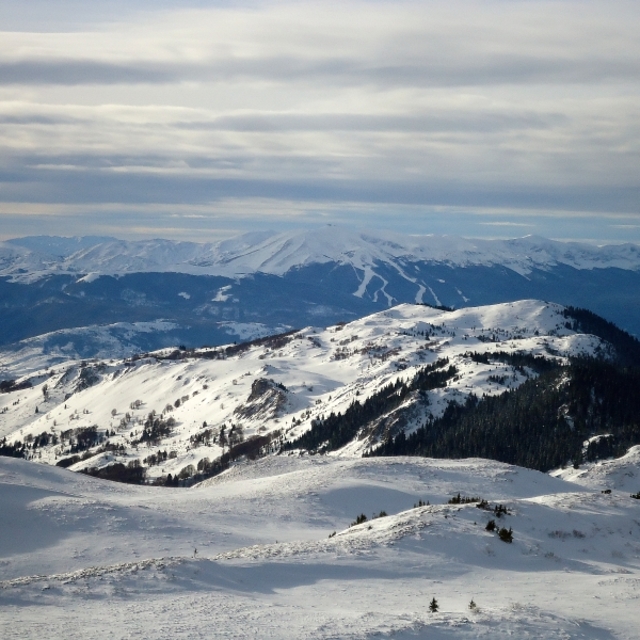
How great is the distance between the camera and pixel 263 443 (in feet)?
510

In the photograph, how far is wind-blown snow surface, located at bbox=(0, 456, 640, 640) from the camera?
2152 cm

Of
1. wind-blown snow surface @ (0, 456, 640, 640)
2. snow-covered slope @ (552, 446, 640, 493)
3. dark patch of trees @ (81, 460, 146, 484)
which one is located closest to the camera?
wind-blown snow surface @ (0, 456, 640, 640)

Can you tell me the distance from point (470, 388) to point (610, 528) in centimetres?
10758

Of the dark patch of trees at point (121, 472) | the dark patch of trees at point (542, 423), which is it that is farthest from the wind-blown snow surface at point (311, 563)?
the dark patch of trees at point (121, 472)

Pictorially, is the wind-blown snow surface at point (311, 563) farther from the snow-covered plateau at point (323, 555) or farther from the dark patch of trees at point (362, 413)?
the dark patch of trees at point (362, 413)

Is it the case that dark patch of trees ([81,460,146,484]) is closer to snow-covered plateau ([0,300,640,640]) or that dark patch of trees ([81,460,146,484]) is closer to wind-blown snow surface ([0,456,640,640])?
snow-covered plateau ([0,300,640,640])

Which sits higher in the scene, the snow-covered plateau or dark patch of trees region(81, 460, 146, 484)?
the snow-covered plateau

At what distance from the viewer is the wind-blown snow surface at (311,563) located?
70.6 ft

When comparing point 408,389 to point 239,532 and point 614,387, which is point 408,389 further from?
point 239,532

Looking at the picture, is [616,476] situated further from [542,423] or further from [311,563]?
[311,563]

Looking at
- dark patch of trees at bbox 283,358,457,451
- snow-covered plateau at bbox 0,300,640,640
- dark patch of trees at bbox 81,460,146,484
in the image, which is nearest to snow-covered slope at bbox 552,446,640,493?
snow-covered plateau at bbox 0,300,640,640

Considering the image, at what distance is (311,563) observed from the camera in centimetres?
2925

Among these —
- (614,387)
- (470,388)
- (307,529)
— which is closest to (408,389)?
(470,388)

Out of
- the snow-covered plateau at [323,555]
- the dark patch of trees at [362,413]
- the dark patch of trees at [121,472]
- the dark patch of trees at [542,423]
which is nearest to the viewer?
the snow-covered plateau at [323,555]
